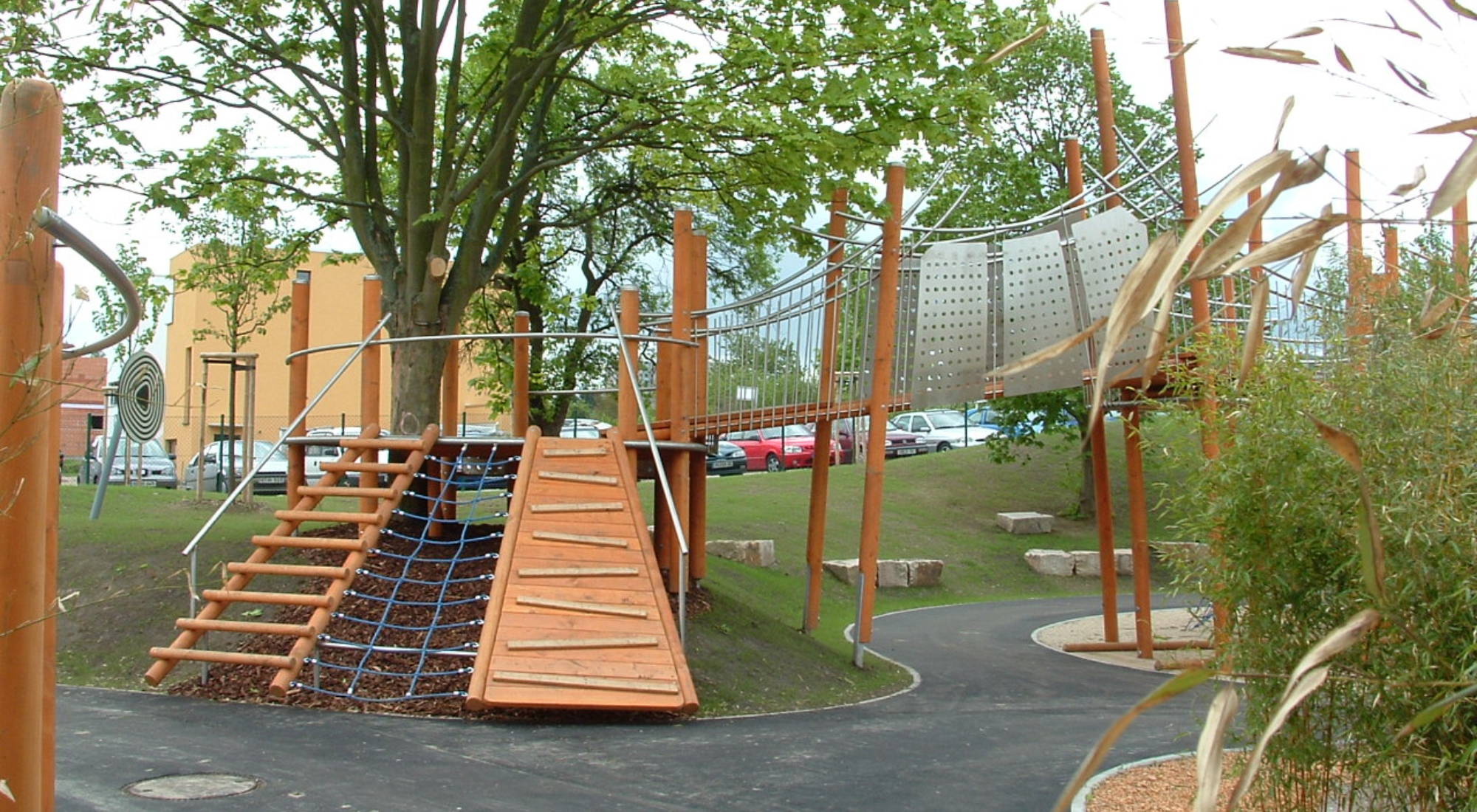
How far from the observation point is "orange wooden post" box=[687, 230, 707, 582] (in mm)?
13172

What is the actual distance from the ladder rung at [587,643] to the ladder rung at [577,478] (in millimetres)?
1868

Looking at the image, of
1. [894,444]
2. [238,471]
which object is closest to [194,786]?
[238,471]

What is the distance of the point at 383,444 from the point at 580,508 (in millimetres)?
1986

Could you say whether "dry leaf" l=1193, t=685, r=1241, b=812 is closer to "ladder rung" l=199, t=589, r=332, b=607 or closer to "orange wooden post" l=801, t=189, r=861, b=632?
"ladder rung" l=199, t=589, r=332, b=607

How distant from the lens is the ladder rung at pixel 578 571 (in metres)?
9.91

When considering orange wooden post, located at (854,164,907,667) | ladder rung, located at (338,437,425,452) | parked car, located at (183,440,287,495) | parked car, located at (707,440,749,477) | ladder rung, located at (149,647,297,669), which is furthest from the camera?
parked car, located at (707,440,749,477)

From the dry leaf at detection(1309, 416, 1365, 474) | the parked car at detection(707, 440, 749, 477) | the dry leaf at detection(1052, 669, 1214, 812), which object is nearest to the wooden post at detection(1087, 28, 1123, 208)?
the dry leaf at detection(1309, 416, 1365, 474)

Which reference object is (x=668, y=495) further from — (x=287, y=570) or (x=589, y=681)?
(x=287, y=570)

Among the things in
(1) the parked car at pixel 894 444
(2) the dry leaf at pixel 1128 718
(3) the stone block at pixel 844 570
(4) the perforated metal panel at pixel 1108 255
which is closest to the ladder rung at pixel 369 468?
(4) the perforated metal panel at pixel 1108 255

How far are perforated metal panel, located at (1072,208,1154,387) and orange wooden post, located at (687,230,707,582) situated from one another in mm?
3756

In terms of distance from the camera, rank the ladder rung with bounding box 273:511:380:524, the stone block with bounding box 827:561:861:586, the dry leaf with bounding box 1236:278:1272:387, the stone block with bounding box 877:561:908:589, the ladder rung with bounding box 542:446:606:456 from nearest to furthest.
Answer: the dry leaf with bounding box 1236:278:1272:387
the ladder rung with bounding box 273:511:380:524
the ladder rung with bounding box 542:446:606:456
the stone block with bounding box 827:561:861:586
the stone block with bounding box 877:561:908:589

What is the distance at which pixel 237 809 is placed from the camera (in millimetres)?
6387

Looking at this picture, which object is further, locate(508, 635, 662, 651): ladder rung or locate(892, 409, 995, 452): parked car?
locate(892, 409, 995, 452): parked car

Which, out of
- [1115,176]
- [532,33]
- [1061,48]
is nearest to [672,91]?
[532,33]
